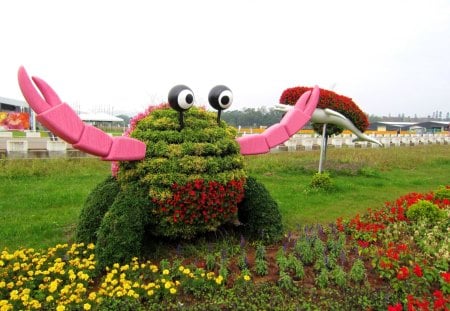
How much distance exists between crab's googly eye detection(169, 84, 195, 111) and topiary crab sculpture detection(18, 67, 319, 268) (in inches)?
0.4

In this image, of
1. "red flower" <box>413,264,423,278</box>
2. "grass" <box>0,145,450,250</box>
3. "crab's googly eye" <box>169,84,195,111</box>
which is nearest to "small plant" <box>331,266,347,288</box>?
"red flower" <box>413,264,423,278</box>

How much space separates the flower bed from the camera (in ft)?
11.8

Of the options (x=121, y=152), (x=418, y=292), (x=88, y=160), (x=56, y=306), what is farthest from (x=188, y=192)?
(x=88, y=160)

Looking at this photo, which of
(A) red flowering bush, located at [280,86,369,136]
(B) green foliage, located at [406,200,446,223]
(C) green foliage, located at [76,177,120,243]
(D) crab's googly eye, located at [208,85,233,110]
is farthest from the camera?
(A) red flowering bush, located at [280,86,369,136]

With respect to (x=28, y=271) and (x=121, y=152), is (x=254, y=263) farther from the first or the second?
(x=28, y=271)

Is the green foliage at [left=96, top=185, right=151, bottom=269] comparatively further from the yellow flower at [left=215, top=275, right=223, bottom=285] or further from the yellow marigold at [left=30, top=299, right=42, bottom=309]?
the yellow flower at [left=215, top=275, right=223, bottom=285]

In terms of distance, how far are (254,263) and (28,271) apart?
8.18 feet

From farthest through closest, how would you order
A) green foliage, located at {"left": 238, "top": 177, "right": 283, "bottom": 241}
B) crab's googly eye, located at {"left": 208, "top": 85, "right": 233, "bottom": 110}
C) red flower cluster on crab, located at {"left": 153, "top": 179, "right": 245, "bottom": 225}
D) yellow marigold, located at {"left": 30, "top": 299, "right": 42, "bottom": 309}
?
green foliage, located at {"left": 238, "top": 177, "right": 283, "bottom": 241}, crab's googly eye, located at {"left": 208, "top": 85, "right": 233, "bottom": 110}, red flower cluster on crab, located at {"left": 153, "top": 179, "right": 245, "bottom": 225}, yellow marigold, located at {"left": 30, "top": 299, "right": 42, "bottom": 309}

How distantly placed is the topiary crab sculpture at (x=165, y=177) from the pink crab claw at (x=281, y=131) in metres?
0.11

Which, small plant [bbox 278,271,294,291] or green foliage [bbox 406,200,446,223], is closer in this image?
small plant [bbox 278,271,294,291]

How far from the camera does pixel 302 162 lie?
1417 cm

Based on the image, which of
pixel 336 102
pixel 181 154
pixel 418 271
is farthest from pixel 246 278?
pixel 336 102

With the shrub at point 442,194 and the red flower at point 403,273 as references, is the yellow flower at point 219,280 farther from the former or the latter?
the shrub at point 442,194

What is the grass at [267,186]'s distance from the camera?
615 cm
